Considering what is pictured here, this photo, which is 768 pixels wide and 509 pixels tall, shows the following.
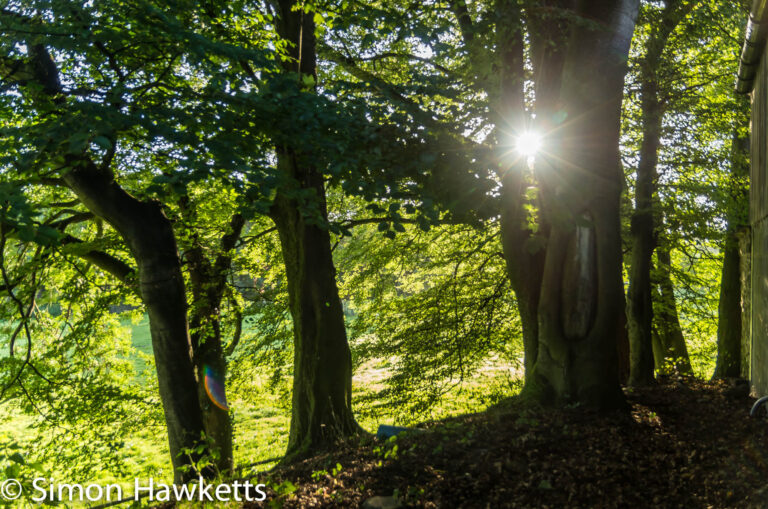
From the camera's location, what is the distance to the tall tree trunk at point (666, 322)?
11.7 metres

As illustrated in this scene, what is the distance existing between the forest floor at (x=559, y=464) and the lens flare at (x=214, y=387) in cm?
582

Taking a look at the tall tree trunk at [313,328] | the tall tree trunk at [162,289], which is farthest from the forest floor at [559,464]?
the tall tree trunk at [162,289]

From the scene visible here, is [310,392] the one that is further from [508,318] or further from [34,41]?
[508,318]

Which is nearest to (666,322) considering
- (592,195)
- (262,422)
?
(592,195)

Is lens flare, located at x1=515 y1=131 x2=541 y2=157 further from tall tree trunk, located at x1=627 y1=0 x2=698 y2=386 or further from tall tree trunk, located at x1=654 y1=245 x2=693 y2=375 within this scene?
tall tree trunk, located at x1=654 y1=245 x2=693 y2=375

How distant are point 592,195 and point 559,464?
2.71 meters

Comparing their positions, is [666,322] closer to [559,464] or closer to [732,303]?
[732,303]

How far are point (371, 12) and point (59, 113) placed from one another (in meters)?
3.14

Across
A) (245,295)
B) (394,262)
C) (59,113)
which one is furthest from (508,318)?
(59,113)

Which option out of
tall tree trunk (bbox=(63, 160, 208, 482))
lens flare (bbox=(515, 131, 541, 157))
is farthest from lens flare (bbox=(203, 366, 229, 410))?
lens flare (bbox=(515, 131, 541, 157))

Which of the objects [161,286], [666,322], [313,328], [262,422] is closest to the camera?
[161,286]

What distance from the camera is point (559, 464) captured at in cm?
445

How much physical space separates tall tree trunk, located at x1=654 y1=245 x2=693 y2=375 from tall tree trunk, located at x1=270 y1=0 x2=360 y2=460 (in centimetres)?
728

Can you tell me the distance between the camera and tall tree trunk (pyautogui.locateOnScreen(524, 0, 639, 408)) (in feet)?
18.6
